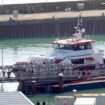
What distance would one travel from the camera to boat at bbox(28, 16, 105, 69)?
50312 millimetres

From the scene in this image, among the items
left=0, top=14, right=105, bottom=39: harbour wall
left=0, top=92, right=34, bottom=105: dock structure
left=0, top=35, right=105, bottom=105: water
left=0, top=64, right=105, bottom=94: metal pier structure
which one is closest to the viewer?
left=0, top=92, right=34, bottom=105: dock structure

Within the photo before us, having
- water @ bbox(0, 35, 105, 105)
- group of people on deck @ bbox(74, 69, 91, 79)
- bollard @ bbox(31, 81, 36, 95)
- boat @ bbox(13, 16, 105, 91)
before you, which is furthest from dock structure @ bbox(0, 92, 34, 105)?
water @ bbox(0, 35, 105, 105)

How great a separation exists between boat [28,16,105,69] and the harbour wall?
2227 cm

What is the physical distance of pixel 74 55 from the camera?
50.6 m

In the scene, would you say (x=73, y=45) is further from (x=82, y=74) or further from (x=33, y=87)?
(x=33, y=87)

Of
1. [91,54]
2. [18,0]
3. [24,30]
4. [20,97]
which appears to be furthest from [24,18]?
[20,97]

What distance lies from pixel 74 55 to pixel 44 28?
2438cm

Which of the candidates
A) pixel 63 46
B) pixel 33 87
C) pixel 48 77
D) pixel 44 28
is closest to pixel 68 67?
pixel 63 46

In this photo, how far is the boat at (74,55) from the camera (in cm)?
5031

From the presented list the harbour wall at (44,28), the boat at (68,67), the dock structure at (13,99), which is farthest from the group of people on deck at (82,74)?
the harbour wall at (44,28)

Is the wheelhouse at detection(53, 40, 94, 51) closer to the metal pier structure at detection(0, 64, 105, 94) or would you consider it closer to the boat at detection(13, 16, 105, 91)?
the boat at detection(13, 16, 105, 91)

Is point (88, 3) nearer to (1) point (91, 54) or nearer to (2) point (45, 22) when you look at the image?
(2) point (45, 22)

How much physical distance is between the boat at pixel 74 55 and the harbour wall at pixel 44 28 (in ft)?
73.1

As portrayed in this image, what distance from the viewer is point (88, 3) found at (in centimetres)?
8112
